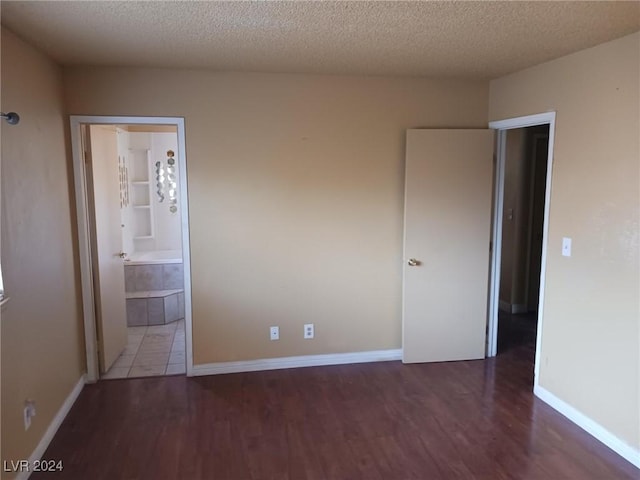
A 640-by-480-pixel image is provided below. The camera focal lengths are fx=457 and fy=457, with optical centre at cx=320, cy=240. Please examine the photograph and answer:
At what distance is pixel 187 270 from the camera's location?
352 cm

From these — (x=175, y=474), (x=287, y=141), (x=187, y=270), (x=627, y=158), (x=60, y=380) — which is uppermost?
(x=287, y=141)

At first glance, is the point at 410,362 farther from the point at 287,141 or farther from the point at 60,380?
the point at 60,380

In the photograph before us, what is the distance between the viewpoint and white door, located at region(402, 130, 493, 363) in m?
3.66

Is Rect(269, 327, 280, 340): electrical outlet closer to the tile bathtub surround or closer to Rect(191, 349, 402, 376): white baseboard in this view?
Rect(191, 349, 402, 376): white baseboard

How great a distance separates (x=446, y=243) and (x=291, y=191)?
1.34 m

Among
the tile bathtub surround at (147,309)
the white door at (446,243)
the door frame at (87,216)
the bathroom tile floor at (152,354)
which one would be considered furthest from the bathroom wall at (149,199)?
the white door at (446,243)

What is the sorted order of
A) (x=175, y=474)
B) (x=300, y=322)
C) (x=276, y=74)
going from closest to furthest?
(x=175, y=474)
(x=276, y=74)
(x=300, y=322)

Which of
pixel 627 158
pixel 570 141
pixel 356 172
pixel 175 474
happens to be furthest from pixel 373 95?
pixel 175 474

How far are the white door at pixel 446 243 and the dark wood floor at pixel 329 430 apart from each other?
0.30 m

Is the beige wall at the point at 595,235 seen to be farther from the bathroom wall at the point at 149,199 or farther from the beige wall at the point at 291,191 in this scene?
the bathroom wall at the point at 149,199

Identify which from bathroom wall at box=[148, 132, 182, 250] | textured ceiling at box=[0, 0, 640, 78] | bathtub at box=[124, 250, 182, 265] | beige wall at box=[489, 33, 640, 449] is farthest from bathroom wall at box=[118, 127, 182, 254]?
beige wall at box=[489, 33, 640, 449]

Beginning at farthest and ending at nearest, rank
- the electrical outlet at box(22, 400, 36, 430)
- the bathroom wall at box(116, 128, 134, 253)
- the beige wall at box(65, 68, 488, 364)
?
the bathroom wall at box(116, 128, 134, 253) < the beige wall at box(65, 68, 488, 364) < the electrical outlet at box(22, 400, 36, 430)

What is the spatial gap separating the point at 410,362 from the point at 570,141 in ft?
6.83

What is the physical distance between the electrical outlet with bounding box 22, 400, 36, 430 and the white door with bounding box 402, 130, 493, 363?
2635mm
